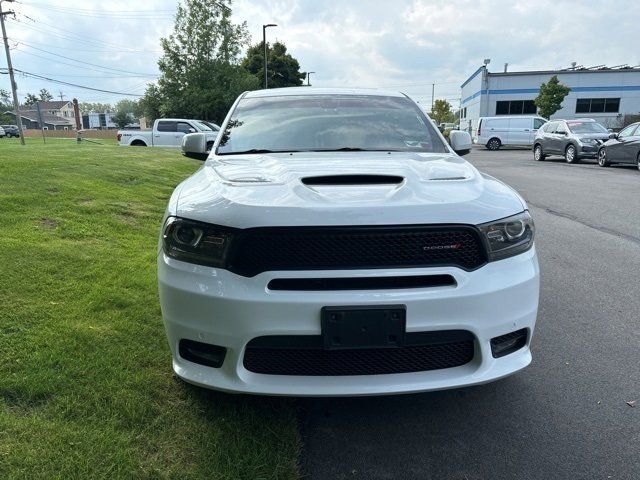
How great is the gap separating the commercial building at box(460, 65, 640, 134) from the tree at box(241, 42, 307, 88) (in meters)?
18.6

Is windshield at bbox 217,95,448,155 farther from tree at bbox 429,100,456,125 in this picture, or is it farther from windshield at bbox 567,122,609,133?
tree at bbox 429,100,456,125

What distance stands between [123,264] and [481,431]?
131 inches

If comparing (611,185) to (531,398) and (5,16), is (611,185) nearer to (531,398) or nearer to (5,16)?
(531,398)

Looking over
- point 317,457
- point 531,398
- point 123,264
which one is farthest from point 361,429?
point 123,264

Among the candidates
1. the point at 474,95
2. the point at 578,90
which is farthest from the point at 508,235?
the point at 474,95

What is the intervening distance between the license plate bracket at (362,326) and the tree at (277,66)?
50.0 metres

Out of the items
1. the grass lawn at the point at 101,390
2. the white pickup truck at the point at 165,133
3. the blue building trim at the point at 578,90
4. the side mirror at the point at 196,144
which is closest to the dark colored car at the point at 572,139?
the white pickup truck at the point at 165,133

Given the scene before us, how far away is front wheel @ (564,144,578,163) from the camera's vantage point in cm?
1872

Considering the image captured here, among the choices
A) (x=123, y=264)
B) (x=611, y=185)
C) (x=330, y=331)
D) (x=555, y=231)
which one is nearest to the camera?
(x=330, y=331)

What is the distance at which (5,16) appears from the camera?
3394 centimetres

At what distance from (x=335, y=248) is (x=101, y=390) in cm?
151

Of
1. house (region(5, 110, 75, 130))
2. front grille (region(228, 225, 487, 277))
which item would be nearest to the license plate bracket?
front grille (region(228, 225, 487, 277))

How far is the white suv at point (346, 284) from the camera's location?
2.08m

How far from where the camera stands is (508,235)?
92.1 inches
